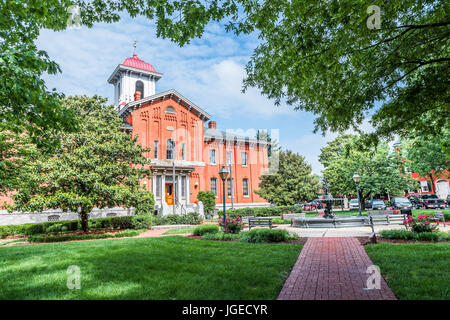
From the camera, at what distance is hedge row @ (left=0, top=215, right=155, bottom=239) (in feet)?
59.8

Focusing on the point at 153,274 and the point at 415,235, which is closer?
the point at 153,274

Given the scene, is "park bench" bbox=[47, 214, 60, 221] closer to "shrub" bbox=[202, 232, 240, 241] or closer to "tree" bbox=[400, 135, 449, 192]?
"shrub" bbox=[202, 232, 240, 241]

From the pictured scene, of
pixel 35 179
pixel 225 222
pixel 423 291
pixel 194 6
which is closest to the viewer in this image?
pixel 423 291

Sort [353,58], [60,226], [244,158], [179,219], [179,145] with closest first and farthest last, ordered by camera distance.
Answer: [353,58] < [60,226] < [179,219] < [179,145] < [244,158]

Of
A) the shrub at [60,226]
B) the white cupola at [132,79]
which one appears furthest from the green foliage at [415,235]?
the white cupola at [132,79]

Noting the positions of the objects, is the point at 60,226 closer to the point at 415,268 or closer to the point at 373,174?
the point at 415,268

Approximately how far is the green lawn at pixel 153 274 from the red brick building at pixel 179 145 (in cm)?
1702

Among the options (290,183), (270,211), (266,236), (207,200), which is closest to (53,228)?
(266,236)

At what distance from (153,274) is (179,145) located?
26174 mm

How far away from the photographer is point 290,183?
90.9 ft

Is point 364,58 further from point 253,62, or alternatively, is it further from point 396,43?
point 253,62
